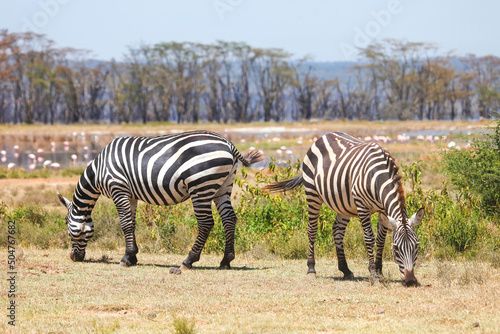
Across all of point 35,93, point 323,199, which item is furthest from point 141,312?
point 35,93

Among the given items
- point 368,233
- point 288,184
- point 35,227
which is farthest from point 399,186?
point 35,227

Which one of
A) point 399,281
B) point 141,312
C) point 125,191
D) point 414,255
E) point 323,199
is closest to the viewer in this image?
point 141,312

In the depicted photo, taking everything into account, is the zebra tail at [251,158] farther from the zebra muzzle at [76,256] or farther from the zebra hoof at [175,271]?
the zebra muzzle at [76,256]

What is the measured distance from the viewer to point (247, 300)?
7.37 meters

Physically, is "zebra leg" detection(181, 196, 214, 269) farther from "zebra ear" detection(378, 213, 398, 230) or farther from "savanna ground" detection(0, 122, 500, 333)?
"zebra ear" detection(378, 213, 398, 230)

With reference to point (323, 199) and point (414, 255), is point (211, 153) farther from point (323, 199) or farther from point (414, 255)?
point (414, 255)

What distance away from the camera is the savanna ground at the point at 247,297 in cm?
628

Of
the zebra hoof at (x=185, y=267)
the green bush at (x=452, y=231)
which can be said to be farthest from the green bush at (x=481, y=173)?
the zebra hoof at (x=185, y=267)

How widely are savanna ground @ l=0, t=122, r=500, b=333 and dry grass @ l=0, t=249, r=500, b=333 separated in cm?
1

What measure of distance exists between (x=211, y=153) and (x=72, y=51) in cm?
10092

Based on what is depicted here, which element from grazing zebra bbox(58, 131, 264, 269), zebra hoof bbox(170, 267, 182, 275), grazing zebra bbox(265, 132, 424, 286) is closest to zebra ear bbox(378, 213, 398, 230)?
grazing zebra bbox(265, 132, 424, 286)

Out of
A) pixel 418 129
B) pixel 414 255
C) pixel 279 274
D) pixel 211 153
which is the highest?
pixel 211 153

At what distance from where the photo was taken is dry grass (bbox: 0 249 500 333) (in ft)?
20.5

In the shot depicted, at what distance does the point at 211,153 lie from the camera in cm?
951
